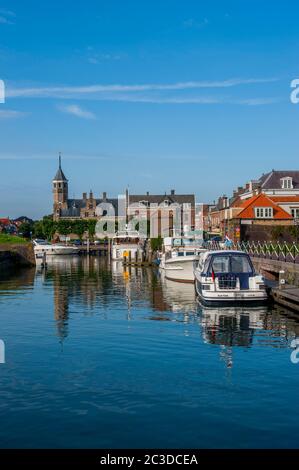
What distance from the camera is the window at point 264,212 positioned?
7206 cm

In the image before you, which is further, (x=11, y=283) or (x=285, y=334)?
(x=11, y=283)

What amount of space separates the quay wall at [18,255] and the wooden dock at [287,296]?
47.6 metres

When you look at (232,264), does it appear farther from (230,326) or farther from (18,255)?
(18,255)

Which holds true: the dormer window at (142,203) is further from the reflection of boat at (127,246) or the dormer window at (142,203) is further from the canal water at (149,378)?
the canal water at (149,378)

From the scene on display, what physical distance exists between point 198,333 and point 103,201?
525 feet

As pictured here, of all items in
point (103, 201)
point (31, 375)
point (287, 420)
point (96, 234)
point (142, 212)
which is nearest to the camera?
point (287, 420)

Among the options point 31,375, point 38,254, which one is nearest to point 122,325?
point 31,375

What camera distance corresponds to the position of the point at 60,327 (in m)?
28.6

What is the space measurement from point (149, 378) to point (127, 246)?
79.5m

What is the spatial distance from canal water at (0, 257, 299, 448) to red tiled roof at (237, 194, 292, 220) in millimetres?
38855

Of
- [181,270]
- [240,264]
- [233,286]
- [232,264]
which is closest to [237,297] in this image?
[233,286]

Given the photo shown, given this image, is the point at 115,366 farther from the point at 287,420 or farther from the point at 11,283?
the point at 11,283

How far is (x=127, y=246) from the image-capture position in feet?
321

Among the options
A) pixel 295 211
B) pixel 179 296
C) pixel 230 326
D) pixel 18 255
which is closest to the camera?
pixel 230 326
